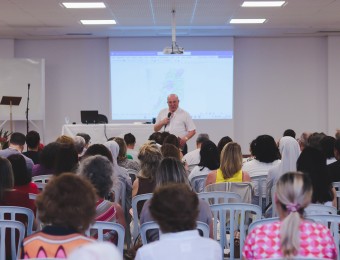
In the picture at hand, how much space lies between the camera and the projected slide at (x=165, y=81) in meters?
12.8

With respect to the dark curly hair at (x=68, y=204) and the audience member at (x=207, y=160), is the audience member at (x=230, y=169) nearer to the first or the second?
the audience member at (x=207, y=160)

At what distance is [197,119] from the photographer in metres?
13.1

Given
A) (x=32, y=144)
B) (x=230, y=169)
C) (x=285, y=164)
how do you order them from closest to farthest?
(x=230, y=169)
(x=285, y=164)
(x=32, y=144)

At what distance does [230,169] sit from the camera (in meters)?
5.07

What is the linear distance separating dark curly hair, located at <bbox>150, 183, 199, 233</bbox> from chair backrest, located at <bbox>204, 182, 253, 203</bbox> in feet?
8.35

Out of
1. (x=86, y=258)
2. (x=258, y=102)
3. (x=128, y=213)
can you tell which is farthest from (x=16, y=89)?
(x=86, y=258)

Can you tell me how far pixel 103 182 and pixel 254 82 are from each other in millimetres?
10114

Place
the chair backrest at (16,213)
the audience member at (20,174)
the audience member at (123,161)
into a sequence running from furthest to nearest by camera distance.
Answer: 1. the audience member at (123,161)
2. the audience member at (20,174)
3. the chair backrest at (16,213)

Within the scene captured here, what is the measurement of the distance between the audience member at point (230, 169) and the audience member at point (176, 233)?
2689mm

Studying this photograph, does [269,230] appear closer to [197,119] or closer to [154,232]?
[154,232]

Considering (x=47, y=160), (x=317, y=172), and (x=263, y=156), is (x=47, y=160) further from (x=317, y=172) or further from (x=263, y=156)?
(x=317, y=172)

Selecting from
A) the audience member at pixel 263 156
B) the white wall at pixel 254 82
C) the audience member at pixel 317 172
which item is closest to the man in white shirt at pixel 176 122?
the audience member at pixel 263 156

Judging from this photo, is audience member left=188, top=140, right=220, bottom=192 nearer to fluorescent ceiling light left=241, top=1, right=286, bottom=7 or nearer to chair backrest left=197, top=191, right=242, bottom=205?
chair backrest left=197, top=191, right=242, bottom=205

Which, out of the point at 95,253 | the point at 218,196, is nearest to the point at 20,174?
the point at 218,196
